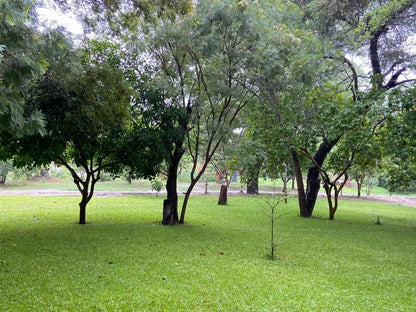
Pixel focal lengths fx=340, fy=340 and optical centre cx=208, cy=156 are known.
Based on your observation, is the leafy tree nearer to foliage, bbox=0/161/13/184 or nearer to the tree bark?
the tree bark

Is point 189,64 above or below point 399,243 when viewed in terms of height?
above

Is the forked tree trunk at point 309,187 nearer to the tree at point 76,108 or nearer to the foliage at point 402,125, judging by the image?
the foliage at point 402,125

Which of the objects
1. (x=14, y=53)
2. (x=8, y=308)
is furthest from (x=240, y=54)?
(x=8, y=308)

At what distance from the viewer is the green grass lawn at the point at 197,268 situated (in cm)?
375

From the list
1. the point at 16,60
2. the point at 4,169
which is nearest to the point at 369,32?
the point at 16,60

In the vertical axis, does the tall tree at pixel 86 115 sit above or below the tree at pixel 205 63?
below

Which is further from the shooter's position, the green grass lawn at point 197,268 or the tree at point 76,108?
the tree at point 76,108

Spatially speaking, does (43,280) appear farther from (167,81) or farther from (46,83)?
(167,81)

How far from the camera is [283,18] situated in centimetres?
984

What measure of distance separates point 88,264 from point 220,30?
569 centimetres

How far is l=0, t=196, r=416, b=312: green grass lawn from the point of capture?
3.75m

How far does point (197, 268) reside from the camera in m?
5.06

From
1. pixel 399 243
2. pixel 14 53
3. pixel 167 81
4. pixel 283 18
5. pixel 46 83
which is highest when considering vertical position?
pixel 283 18

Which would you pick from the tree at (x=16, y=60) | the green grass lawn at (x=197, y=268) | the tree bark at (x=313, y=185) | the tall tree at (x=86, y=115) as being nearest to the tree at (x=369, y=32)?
the tree bark at (x=313, y=185)
